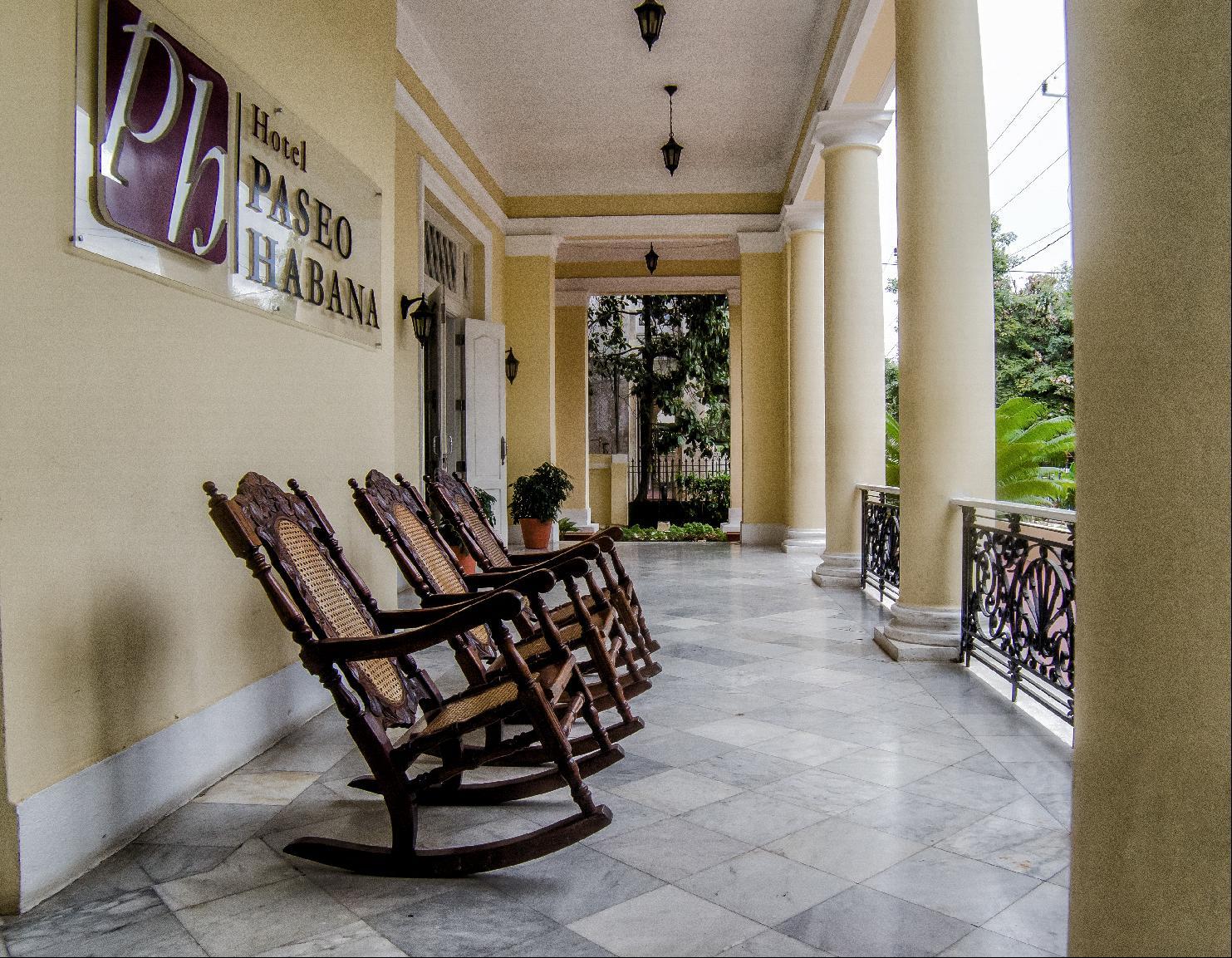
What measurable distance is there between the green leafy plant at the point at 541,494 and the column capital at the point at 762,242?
363 centimetres

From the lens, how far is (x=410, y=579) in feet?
10.2

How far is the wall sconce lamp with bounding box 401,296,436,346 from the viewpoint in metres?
6.95

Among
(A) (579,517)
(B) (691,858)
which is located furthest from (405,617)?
(A) (579,517)

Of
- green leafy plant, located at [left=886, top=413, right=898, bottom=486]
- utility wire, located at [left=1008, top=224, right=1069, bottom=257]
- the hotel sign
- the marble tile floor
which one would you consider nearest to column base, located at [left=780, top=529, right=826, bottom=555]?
green leafy plant, located at [left=886, top=413, right=898, bottom=486]

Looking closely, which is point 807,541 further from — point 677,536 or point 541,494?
point 677,536

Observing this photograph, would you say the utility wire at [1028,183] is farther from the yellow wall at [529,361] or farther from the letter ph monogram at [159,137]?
the letter ph monogram at [159,137]

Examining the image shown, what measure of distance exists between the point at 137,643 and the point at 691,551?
824cm

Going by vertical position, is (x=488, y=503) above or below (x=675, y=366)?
below

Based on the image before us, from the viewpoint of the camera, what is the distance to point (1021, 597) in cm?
372

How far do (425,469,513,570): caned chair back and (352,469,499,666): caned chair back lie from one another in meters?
0.29

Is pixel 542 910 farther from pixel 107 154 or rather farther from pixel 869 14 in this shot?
pixel 869 14

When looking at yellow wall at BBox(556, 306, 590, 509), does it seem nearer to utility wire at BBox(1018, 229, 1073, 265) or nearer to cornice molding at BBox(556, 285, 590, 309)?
cornice molding at BBox(556, 285, 590, 309)

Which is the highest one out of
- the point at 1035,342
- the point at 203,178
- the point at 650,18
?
the point at 650,18

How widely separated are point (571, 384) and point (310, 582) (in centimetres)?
1237
